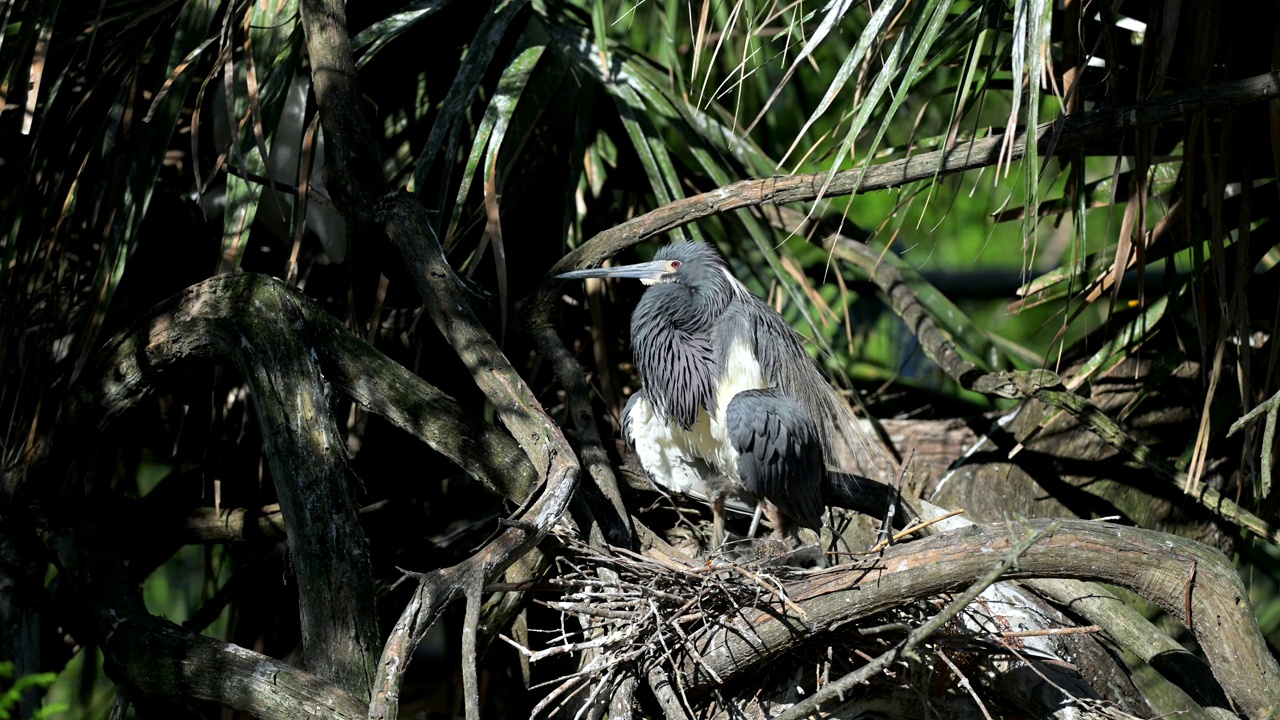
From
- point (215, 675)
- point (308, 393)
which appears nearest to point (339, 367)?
point (308, 393)

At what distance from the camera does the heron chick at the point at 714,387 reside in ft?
10.2

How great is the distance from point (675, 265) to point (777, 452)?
0.77m

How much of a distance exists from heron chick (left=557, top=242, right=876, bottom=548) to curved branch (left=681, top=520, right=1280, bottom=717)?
75cm

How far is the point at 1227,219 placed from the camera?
123 inches

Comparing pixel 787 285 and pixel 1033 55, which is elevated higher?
pixel 1033 55

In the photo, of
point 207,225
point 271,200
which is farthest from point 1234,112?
point 207,225

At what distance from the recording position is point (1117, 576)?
2176mm

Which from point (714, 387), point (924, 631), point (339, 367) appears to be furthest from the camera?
point (714, 387)

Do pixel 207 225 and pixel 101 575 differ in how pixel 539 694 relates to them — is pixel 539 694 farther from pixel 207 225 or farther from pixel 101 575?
pixel 207 225

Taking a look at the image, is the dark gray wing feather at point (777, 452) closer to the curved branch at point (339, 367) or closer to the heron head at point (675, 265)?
the heron head at point (675, 265)

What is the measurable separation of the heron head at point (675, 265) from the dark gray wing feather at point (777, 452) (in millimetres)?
513

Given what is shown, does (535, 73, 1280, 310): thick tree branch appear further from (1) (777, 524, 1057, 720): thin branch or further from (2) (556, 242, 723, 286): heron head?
(1) (777, 524, 1057, 720): thin branch

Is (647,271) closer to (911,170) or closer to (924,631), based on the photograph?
(911,170)

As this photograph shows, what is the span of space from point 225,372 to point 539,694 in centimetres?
142
